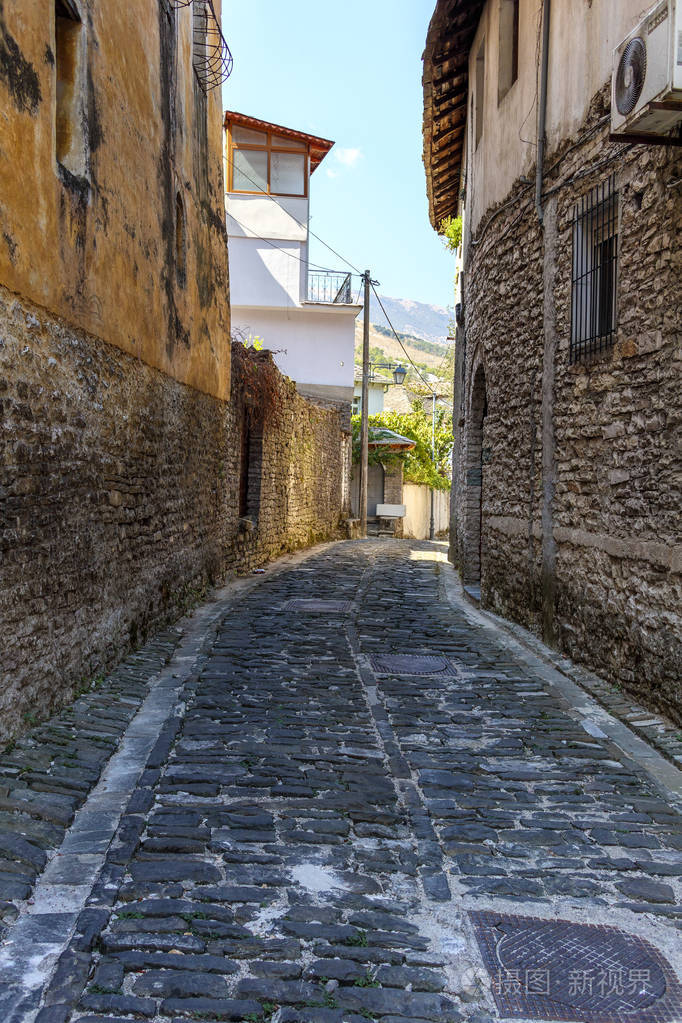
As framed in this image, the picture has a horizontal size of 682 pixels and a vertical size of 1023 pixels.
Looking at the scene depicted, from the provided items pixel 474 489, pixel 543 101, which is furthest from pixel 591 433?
pixel 474 489

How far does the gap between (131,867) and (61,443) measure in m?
3.04

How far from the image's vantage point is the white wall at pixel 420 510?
1531 inches

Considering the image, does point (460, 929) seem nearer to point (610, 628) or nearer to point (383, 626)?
point (610, 628)

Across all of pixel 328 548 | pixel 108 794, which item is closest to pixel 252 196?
pixel 328 548

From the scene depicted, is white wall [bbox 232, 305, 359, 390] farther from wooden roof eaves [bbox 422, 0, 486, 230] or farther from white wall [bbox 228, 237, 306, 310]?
wooden roof eaves [bbox 422, 0, 486, 230]

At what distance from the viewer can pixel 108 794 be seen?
4.64m

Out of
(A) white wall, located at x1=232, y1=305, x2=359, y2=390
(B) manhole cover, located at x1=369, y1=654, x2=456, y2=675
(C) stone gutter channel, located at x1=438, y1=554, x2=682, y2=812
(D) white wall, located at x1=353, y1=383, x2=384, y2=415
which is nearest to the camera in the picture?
(C) stone gutter channel, located at x1=438, y1=554, x2=682, y2=812

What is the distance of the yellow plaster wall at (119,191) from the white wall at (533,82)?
12.0ft

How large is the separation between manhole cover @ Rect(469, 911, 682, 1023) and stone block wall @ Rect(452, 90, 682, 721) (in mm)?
2706

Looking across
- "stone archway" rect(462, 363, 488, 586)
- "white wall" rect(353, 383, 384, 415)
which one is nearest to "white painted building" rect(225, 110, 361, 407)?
"stone archway" rect(462, 363, 488, 586)

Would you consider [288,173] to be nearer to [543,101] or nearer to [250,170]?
[250,170]

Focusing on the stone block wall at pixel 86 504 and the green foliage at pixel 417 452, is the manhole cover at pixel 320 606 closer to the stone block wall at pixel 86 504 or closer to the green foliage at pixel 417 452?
the stone block wall at pixel 86 504

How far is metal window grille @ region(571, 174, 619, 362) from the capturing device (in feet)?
23.9

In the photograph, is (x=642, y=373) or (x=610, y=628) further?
(x=610, y=628)
